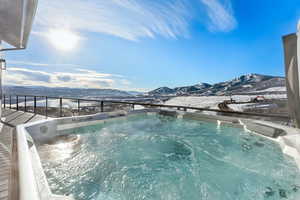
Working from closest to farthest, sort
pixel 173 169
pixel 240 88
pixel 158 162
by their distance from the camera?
pixel 173 169 < pixel 158 162 < pixel 240 88

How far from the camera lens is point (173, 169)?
1898mm

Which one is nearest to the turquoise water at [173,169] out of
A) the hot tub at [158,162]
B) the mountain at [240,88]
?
the hot tub at [158,162]

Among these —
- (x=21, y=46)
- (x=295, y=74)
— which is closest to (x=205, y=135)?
(x=295, y=74)

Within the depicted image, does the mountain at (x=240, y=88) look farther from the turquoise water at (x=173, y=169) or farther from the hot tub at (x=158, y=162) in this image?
the turquoise water at (x=173, y=169)

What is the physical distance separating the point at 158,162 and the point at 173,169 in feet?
0.89

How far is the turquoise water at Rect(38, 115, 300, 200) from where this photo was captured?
1411mm

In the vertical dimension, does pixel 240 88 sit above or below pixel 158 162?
above

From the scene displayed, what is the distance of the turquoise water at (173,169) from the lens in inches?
55.6

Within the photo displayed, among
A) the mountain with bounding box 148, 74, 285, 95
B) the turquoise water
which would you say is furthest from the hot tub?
the mountain with bounding box 148, 74, 285, 95

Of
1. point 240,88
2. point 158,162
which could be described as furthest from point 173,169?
point 240,88

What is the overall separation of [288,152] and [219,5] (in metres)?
4.76

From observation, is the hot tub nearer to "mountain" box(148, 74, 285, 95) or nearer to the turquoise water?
the turquoise water

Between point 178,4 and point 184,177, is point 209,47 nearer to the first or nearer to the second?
point 178,4

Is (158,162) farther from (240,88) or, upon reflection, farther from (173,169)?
(240,88)
